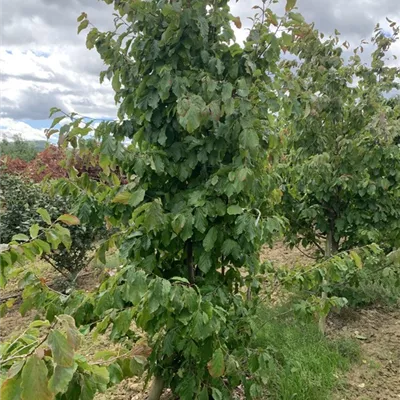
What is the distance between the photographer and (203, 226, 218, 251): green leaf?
1.85m

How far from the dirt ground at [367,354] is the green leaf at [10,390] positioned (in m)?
1.76

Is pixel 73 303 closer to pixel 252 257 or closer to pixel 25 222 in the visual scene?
pixel 252 257

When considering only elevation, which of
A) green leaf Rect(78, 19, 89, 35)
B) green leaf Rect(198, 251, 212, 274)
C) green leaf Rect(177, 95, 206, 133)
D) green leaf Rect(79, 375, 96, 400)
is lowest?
green leaf Rect(79, 375, 96, 400)

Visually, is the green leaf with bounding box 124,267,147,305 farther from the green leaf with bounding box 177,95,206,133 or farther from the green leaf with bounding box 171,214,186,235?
the green leaf with bounding box 177,95,206,133

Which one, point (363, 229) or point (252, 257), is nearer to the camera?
point (252, 257)

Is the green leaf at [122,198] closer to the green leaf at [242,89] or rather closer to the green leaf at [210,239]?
the green leaf at [210,239]

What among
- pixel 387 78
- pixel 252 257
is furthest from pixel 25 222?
pixel 387 78

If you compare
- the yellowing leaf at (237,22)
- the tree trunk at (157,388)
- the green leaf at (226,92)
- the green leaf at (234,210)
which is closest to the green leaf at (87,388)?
the green leaf at (234,210)

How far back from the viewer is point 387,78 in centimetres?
394

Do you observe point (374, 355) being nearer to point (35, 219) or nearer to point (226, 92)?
point (226, 92)

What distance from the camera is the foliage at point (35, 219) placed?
537 centimetres

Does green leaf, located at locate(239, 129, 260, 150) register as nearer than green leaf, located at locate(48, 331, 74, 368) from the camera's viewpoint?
No

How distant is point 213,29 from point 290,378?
8.68 ft

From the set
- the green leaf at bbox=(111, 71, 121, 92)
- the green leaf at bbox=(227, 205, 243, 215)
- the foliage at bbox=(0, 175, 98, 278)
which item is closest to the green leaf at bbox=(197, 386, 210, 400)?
the green leaf at bbox=(227, 205, 243, 215)
